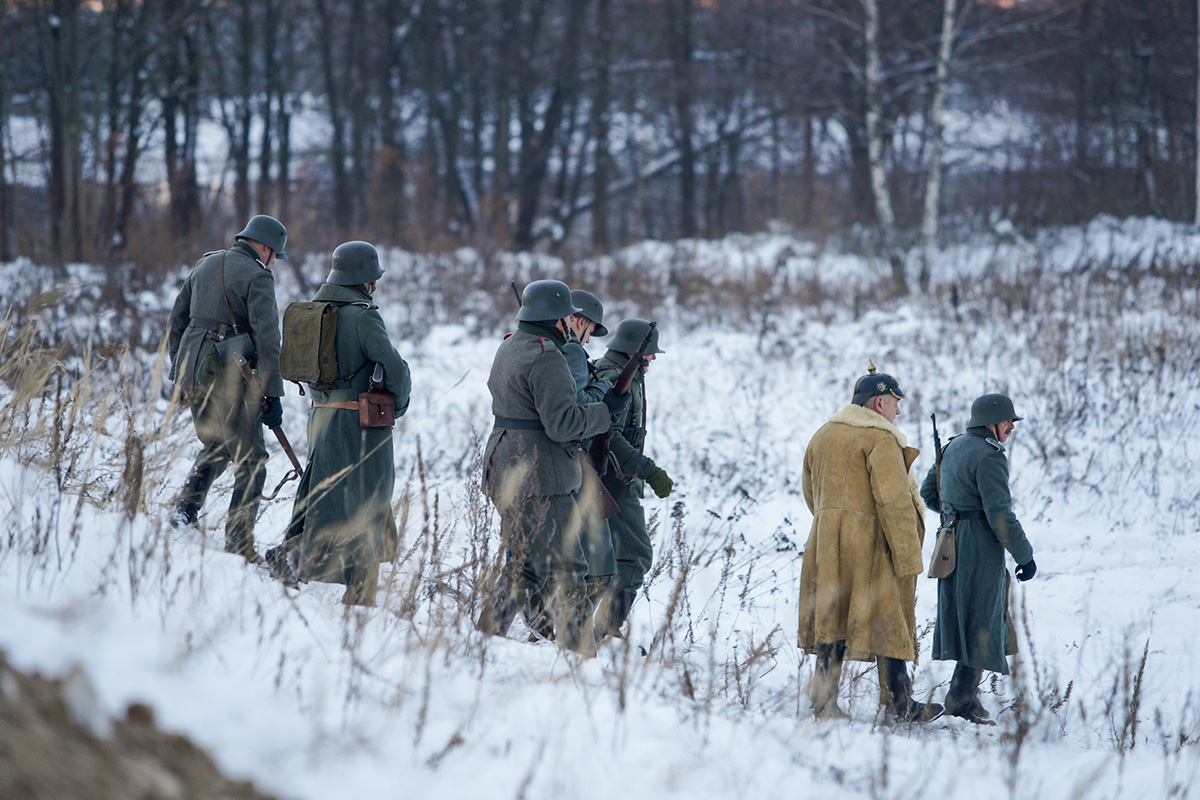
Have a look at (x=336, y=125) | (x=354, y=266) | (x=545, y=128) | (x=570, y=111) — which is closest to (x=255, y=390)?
(x=354, y=266)

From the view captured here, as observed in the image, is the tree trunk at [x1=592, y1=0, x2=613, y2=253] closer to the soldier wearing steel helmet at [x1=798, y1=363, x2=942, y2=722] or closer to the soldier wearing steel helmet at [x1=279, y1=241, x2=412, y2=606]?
the soldier wearing steel helmet at [x1=279, y1=241, x2=412, y2=606]

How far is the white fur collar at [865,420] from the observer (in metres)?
3.88

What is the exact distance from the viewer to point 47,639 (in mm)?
2074

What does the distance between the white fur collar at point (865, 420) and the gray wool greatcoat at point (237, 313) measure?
270 centimetres

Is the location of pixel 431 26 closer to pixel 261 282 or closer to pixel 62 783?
pixel 261 282

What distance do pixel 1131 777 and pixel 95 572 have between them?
333cm

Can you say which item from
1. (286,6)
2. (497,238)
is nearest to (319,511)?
(497,238)

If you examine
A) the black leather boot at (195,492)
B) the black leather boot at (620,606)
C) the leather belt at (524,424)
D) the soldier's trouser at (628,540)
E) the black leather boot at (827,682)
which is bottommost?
the black leather boot at (827,682)

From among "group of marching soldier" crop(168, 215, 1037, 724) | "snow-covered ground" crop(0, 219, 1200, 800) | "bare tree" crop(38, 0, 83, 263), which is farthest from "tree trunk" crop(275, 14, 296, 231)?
"group of marching soldier" crop(168, 215, 1037, 724)

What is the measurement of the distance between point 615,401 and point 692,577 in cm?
113

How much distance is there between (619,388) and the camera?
4.08 metres

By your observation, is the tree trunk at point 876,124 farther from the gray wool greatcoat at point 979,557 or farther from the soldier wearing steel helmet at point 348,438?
the soldier wearing steel helmet at point 348,438

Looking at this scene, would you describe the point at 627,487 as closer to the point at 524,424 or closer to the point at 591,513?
the point at 591,513

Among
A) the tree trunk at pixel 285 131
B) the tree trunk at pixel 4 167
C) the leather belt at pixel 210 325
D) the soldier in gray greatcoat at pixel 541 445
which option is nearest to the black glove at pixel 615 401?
the soldier in gray greatcoat at pixel 541 445
